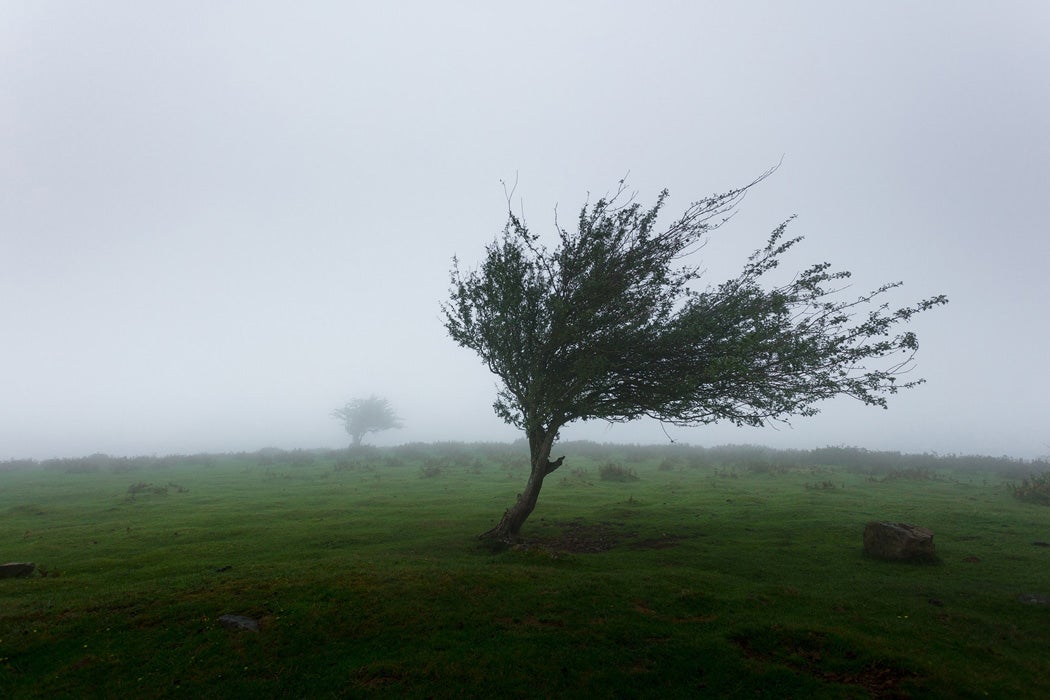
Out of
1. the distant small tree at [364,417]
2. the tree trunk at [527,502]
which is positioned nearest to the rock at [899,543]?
the tree trunk at [527,502]

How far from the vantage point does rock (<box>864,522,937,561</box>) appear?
54.2ft

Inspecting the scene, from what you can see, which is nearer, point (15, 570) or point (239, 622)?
point (239, 622)

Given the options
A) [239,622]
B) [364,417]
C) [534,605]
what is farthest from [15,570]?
[364,417]

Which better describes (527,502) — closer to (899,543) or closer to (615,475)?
(899,543)

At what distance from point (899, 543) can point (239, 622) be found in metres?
20.2

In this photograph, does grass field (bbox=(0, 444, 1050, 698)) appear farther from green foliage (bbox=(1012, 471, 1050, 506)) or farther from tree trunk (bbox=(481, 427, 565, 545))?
green foliage (bbox=(1012, 471, 1050, 506))

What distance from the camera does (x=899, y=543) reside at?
54.6 feet

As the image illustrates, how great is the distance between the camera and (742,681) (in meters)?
9.07

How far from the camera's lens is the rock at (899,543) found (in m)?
16.5

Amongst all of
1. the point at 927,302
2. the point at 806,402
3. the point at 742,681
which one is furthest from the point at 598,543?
the point at 927,302

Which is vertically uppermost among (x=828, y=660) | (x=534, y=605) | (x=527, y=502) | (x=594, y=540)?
(x=527, y=502)

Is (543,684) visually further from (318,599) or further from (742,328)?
(742,328)

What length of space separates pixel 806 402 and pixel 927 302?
16.4ft

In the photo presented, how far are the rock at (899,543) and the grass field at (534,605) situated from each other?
0.66 metres
